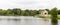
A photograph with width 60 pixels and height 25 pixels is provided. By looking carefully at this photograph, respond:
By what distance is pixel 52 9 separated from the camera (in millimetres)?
26266

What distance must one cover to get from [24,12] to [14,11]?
2028 millimetres

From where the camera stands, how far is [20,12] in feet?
124

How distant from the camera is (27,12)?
3841 centimetres

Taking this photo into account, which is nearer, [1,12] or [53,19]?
[53,19]

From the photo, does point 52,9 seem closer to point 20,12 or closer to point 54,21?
point 54,21

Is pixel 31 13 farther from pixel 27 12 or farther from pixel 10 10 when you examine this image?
pixel 10 10

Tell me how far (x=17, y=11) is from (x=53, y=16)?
13712 millimetres

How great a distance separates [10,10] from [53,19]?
13.7 metres

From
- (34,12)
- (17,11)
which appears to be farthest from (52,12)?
(17,11)

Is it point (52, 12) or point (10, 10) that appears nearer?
point (52, 12)

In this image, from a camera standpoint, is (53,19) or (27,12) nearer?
(53,19)

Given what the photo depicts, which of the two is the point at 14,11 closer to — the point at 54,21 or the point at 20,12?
the point at 20,12

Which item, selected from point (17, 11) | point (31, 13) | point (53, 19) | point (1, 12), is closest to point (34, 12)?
point (31, 13)

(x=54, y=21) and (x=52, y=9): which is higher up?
(x=52, y=9)
